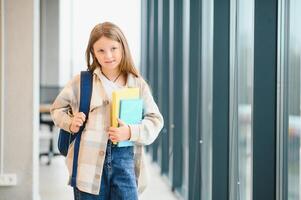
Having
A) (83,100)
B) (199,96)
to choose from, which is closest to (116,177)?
(83,100)

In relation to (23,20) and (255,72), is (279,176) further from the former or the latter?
(23,20)

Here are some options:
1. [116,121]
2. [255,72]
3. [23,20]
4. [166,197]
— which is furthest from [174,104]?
[116,121]

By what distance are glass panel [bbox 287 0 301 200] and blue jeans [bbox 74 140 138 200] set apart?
2.28ft

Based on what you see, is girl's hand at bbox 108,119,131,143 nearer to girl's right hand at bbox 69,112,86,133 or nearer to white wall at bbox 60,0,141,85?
girl's right hand at bbox 69,112,86,133

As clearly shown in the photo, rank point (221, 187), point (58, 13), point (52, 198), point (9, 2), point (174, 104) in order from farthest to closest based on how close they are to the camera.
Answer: point (58, 13), point (174, 104), point (52, 198), point (9, 2), point (221, 187)

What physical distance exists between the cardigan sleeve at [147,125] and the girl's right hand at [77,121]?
0.63ft

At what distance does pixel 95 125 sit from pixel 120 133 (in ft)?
0.40

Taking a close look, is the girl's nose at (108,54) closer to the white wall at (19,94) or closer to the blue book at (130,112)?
the blue book at (130,112)

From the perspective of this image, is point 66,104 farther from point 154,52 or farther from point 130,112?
point 154,52

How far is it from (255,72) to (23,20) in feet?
6.28

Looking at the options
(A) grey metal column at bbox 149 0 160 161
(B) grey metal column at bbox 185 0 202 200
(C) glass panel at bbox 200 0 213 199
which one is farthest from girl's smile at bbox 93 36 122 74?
(A) grey metal column at bbox 149 0 160 161

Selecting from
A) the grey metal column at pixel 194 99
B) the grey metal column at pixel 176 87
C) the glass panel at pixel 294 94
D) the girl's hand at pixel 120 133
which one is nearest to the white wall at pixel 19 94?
the grey metal column at pixel 194 99

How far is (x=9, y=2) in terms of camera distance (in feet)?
10.7

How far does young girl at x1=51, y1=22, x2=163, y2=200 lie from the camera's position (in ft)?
5.96
